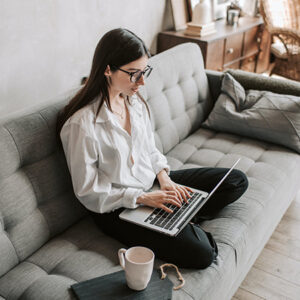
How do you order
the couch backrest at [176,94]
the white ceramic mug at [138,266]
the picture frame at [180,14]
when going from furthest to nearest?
1. the picture frame at [180,14]
2. the couch backrest at [176,94]
3. the white ceramic mug at [138,266]

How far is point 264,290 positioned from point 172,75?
46.5 inches

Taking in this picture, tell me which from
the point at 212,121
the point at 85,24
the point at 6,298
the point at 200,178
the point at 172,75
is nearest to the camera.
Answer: the point at 6,298

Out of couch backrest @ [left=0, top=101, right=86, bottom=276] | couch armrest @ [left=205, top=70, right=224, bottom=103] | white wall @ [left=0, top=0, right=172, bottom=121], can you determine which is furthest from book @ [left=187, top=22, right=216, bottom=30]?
couch backrest @ [left=0, top=101, right=86, bottom=276]

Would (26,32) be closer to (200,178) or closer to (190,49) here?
(190,49)

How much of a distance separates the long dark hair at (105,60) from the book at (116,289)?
0.55 metres

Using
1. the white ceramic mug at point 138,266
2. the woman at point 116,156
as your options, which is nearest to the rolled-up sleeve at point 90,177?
the woman at point 116,156

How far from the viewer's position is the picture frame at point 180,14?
3.27m

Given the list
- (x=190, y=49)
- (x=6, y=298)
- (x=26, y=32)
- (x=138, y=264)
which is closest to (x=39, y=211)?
(x=6, y=298)

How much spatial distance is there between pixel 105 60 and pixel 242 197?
84 centimetres

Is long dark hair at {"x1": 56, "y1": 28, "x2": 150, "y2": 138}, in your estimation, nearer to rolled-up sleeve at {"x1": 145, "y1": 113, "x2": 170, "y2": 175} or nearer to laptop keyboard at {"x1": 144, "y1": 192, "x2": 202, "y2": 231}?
rolled-up sleeve at {"x1": 145, "y1": 113, "x2": 170, "y2": 175}

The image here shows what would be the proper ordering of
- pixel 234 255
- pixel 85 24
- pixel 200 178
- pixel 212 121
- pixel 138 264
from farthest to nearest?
pixel 85 24 < pixel 212 121 < pixel 200 178 < pixel 234 255 < pixel 138 264

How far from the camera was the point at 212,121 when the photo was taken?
2357 millimetres

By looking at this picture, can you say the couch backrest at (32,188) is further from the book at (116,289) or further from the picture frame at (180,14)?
the picture frame at (180,14)

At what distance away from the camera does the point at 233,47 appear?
344 centimetres
